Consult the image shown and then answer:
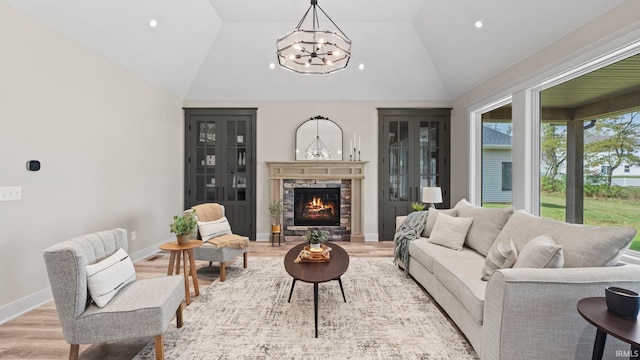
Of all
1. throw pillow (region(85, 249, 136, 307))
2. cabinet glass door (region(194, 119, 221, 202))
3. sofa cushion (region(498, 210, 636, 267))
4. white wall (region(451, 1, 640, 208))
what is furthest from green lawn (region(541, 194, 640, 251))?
cabinet glass door (region(194, 119, 221, 202))

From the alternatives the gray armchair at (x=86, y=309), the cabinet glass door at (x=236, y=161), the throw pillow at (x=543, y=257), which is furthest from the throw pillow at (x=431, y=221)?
the cabinet glass door at (x=236, y=161)

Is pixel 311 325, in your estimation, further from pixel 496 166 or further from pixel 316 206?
pixel 496 166

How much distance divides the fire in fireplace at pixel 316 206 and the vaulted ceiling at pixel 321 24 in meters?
1.92

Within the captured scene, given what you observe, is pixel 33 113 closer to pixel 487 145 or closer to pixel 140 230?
pixel 140 230

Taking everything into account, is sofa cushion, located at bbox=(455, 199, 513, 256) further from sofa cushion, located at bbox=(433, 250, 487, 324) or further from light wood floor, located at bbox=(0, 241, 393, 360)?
light wood floor, located at bbox=(0, 241, 393, 360)

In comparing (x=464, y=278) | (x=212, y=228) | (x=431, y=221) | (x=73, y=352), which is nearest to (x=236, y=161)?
(x=212, y=228)

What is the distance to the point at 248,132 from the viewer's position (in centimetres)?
572

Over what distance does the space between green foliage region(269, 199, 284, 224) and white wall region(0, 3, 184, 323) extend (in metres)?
2.04

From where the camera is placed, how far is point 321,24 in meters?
4.58

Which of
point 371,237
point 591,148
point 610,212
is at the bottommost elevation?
point 371,237

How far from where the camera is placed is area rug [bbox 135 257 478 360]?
2.12m

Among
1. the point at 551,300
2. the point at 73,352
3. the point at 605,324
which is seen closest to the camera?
the point at 605,324

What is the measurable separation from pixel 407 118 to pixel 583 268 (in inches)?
170

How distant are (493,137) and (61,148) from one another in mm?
5894
